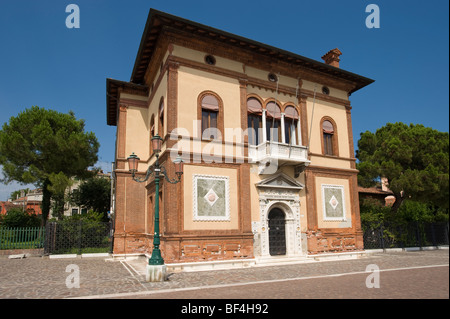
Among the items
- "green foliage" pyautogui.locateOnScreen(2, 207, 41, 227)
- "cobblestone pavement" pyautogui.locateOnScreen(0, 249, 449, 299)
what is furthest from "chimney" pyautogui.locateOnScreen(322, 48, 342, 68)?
"green foliage" pyautogui.locateOnScreen(2, 207, 41, 227)

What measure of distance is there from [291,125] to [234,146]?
394 centimetres

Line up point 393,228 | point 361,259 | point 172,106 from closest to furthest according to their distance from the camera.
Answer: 1. point 172,106
2. point 361,259
3. point 393,228

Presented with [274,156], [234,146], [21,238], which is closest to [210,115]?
[234,146]

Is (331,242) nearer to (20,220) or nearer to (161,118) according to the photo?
(161,118)

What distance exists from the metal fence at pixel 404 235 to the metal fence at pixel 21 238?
19575 millimetres

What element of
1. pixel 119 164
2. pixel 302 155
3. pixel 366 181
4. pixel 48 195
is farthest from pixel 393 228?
pixel 48 195

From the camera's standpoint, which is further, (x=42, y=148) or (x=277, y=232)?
(x=42, y=148)

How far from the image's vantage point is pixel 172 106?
1320cm

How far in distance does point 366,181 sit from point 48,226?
63.1 feet

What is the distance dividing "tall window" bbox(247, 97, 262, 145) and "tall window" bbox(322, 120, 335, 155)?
4.03 metres

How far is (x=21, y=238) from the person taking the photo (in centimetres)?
1930

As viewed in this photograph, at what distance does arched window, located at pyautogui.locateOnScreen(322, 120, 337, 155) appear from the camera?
17391 mm

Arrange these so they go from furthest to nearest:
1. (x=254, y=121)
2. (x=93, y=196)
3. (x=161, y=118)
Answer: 1. (x=93, y=196)
2. (x=254, y=121)
3. (x=161, y=118)

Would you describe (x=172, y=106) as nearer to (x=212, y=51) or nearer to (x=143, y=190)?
(x=212, y=51)
